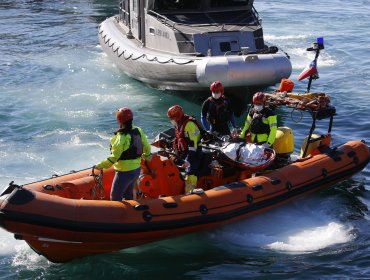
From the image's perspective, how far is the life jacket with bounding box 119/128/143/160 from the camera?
6.83 m

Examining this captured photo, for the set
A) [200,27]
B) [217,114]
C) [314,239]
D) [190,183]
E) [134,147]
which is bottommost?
[314,239]

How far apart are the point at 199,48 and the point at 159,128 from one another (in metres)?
1.67

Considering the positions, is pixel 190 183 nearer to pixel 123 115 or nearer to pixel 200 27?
pixel 123 115

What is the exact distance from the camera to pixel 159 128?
12.0 metres

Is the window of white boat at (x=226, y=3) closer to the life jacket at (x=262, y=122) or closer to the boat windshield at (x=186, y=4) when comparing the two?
the boat windshield at (x=186, y=4)

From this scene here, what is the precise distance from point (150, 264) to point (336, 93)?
8.12 meters

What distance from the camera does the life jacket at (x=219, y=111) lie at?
8695 mm

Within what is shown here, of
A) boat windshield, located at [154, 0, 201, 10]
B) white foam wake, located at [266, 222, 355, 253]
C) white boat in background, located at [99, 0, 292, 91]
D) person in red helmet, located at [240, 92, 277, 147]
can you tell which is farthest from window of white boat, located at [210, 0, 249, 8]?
white foam wake, located at [266, 222, 355, 253]

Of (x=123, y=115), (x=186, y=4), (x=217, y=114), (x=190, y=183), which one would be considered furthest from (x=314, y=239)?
(x=186, y=4)

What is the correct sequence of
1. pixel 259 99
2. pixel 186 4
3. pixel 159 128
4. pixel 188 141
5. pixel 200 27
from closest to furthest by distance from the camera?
pixel 188 141
pixel 259 99
pixel 159 128
pixel 200 27
pixel 186 4

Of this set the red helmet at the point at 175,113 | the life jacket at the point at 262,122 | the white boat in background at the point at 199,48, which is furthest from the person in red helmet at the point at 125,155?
the white boat in background at the point at 199,48

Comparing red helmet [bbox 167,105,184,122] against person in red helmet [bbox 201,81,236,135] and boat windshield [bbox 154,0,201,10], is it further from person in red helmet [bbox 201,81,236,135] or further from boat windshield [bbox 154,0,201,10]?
boat windshield [bbox 154,0,201,10]

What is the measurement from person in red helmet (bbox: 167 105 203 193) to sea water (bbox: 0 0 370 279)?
71 centimetres

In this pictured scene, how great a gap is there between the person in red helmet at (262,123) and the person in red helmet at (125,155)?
1.75 metres
